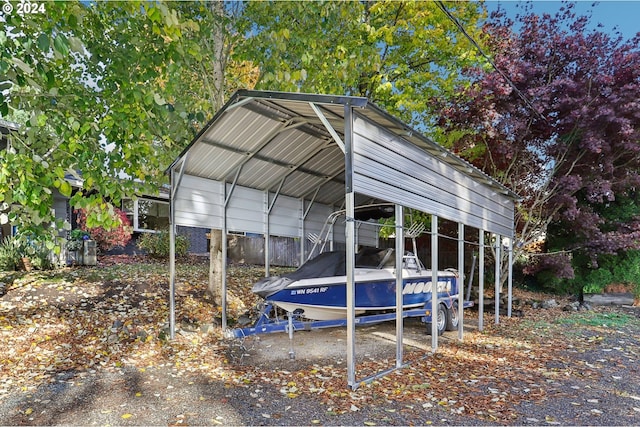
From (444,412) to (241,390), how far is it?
2.13 meters

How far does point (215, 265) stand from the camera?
29.3 ft

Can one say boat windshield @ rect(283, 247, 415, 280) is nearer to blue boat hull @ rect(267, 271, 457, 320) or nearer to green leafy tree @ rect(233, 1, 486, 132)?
blue boat hull @ rect(267, 271, 457, 320)

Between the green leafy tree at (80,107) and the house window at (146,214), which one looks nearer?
the green leafy tree at (80,107)

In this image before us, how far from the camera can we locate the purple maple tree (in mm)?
10336

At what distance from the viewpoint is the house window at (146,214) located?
15.7 m

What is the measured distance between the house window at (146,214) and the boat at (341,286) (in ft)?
34.1

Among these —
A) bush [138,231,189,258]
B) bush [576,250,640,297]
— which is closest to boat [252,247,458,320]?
bush [576,250,640,297]

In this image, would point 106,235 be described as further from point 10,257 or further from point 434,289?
point 434,289

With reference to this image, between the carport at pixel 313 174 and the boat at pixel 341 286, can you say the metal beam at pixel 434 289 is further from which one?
the boat at pixel 341 286

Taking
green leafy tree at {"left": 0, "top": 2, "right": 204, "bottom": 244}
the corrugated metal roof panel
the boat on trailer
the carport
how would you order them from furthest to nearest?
the boat on trailer, the corrugated metal roof panel, the carport, green leafy tree at {"left": 0, "top": 2, "right": 204, "bottom": 244}

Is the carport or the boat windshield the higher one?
the carport

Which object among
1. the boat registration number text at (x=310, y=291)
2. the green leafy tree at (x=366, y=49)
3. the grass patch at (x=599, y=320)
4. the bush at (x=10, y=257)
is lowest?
the grass patch at (x=599, y=320)

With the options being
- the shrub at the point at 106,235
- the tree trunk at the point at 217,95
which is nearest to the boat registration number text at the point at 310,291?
the tree trunk at the point at 217,95

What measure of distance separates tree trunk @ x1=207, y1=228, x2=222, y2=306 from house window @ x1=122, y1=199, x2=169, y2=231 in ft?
24.9
